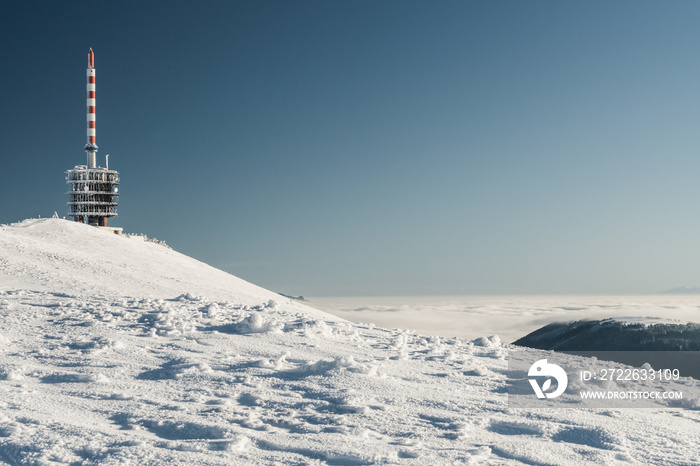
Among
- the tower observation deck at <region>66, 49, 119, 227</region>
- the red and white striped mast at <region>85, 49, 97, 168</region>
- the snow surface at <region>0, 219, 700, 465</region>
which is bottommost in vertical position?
the snow surface at <region>0, 219, 700, 465</region>

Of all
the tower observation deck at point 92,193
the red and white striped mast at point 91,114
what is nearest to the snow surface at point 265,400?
the tower observation deck at point 92,193

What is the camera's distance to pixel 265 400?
444 inches

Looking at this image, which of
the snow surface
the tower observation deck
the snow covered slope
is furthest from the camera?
the tower observation deck

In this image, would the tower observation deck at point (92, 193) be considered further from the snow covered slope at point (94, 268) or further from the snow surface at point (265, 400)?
the snow surface at point (265, 400)

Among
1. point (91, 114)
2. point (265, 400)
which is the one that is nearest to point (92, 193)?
point (91, 114)

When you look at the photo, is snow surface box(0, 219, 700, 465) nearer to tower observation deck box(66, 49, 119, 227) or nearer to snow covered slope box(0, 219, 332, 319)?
snow covered slope box(0, 219, 332, 319)

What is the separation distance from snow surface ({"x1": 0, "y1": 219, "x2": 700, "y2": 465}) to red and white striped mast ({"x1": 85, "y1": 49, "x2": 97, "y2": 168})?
2399 inches

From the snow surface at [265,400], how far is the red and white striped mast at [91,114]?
200 feet

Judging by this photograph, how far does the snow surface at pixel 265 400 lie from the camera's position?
916 centimetres

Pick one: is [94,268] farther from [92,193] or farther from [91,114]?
[91,114]

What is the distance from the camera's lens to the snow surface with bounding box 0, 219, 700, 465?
916 centimetres

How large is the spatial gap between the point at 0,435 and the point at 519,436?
29.9ft

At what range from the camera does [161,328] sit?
1634 centimetres

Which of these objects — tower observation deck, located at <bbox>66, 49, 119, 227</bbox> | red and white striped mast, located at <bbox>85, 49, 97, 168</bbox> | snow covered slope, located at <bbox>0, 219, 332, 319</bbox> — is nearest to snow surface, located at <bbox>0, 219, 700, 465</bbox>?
snow covered slope, located at <bbox>0, 219, 332, 319</bbox>
